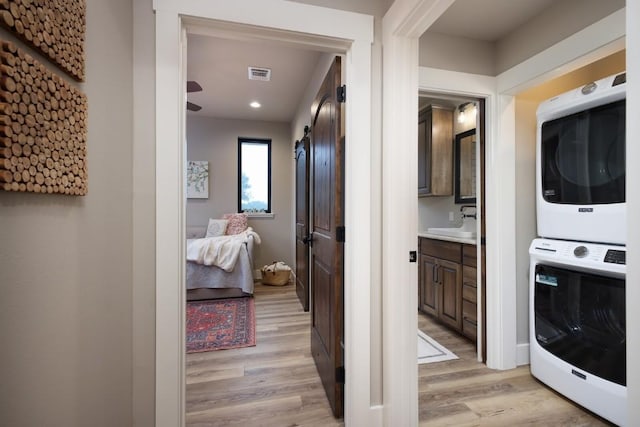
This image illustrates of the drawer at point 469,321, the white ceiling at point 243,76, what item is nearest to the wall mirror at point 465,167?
the drawer at point 469,321

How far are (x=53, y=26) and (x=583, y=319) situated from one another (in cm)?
279

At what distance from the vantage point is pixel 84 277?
0.97m

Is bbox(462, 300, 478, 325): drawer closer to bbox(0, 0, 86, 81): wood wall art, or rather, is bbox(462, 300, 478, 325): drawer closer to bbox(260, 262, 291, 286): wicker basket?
bbox(260, 262, 291, 286): wicker basket

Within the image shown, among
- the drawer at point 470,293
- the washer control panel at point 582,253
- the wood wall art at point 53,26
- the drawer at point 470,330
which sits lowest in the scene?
the drawer at point 470,330

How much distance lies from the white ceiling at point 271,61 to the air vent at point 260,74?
7 cm

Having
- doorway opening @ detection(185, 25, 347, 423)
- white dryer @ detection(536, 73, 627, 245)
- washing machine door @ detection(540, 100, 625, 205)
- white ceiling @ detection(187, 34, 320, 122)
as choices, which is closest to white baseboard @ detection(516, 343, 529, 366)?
white dryer @ detection(536, 73, 627, 245)

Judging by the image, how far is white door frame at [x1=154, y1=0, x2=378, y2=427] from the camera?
4.29 ft

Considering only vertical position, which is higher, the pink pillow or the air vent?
the air vent

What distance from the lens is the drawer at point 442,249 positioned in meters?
2.69

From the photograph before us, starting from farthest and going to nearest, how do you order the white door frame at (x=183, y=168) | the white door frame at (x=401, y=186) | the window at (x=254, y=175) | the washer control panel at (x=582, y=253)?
the window at (x=254, y=175) → the washer control panel at (x=582, y=253) → the white door frame at (x=401, y=186) → the white door frame at (x=183, y=168)

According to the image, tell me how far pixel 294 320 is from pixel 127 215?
2328mm

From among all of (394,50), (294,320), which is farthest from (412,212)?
(294,320)

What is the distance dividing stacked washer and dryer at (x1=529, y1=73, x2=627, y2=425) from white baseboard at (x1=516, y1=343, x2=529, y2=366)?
0.64 feet

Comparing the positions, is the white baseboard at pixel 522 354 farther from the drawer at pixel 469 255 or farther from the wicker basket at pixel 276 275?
the wicker basket at pixel 276 275
